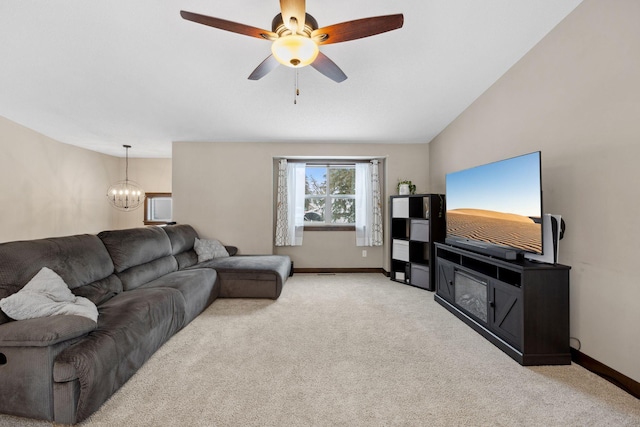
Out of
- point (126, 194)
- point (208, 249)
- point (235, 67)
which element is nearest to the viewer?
point (235, 67)

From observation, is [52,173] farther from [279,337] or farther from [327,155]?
[279,337]

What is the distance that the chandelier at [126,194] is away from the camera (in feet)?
20.9

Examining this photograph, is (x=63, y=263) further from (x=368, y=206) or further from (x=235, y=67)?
(x=368, y=206)

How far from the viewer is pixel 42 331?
1.49 metres

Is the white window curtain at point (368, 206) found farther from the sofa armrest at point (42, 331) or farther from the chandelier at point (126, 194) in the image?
the chandelier at point (126, 194)

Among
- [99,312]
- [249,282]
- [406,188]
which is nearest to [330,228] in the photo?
[406,188]

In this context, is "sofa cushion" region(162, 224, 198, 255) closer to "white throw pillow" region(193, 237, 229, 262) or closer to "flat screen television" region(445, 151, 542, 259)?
"white throw pillow" region(193, 237, 229, 262)

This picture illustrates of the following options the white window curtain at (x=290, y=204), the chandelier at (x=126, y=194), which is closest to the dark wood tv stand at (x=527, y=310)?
the white window curtain at (x=290, y=204)

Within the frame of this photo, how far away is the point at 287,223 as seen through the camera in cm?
512

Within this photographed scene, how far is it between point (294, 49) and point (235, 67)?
1.32 m

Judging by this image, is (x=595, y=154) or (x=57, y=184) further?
(x=57, y=184)

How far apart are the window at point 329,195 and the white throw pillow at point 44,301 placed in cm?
→ 377

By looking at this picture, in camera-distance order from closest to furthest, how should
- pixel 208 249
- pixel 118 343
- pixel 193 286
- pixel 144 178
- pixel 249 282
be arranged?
pixel 118 343 → pixel 193 286 → pixel 249 282 → pixel 208 249 → pixel 144 178

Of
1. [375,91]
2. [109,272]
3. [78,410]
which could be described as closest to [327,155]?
[375,91]
